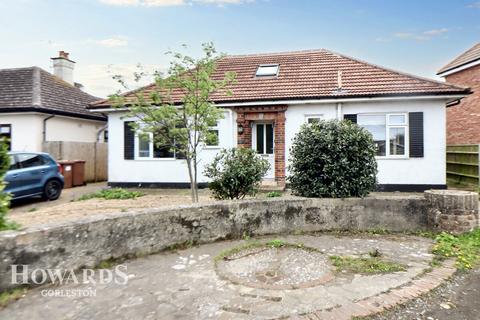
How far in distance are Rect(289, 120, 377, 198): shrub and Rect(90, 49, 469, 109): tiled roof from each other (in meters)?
5.59

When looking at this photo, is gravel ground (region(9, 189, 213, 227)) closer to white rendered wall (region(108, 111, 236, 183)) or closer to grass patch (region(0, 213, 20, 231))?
white rendered wall (region(108, 111, 236, 183))

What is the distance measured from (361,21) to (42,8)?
36.9 ft

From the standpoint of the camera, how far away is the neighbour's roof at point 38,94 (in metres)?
13.9

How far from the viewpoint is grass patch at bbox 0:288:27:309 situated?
9.75ft

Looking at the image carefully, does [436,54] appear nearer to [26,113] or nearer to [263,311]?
[263,311]

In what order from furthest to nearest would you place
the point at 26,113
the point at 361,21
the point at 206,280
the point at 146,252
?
1. the point at 26,113
2. the point at 361,21
3. the point at 146,252
4. the point at 206,280

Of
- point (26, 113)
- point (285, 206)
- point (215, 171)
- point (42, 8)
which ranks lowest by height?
point (285, 206)

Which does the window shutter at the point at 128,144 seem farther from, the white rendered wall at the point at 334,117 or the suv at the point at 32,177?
the suv at the point at 32,177

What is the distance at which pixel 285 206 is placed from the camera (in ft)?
17.9

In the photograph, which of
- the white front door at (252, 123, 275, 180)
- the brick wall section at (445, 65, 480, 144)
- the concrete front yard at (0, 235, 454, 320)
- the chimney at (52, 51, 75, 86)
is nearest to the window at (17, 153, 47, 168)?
the concrete front yard at (0, 235, 454, 320)

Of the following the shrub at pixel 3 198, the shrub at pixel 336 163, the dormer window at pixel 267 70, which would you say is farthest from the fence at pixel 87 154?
the shrub at pixel 336 163

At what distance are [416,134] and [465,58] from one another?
709 centimetres

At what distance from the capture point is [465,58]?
47.2ft

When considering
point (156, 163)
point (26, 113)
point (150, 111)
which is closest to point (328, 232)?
point (150, 111)
